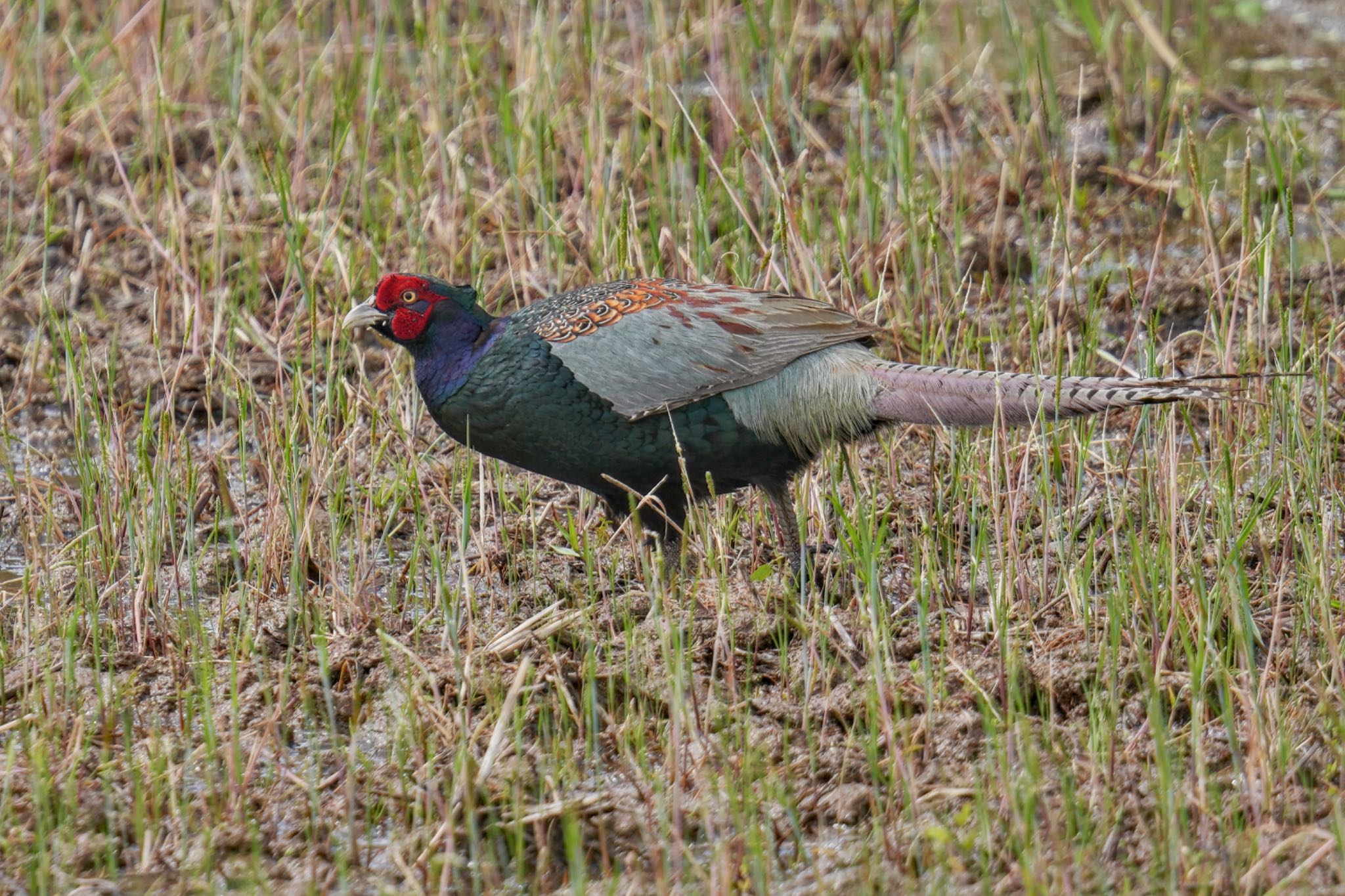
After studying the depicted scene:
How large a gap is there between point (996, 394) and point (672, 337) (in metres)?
0.87

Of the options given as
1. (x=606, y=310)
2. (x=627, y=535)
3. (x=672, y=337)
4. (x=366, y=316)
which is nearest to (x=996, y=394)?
(x=672, y=337)

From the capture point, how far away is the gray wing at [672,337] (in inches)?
183

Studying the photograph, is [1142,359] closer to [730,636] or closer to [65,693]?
[730,636]

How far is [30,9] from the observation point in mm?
7781

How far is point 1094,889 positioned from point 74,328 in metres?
4.64

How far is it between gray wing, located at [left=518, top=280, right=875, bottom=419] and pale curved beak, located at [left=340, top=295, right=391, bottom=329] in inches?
15.2

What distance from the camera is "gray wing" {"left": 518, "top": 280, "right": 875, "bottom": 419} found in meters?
4.64

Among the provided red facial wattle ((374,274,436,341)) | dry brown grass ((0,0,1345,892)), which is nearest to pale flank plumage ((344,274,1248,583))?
red facial wattle ((374,274,436,341))

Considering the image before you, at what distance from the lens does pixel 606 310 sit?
15.6 ft

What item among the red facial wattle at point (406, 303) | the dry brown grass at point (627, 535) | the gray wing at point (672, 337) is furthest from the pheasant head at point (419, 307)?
the dry brown grass at point (627, 535)

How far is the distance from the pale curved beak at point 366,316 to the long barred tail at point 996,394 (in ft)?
4.35

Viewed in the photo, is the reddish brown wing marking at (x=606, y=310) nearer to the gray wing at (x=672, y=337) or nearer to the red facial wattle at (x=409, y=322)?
the gray wing at (x=672, y=337)

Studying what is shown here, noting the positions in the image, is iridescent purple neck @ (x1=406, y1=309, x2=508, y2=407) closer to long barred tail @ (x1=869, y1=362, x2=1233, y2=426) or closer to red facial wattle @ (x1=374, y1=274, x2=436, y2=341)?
red facial wattle @ (x1=374, y1=274, x2=436, y2=341)

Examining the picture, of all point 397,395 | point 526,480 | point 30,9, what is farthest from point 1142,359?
point 30,9
